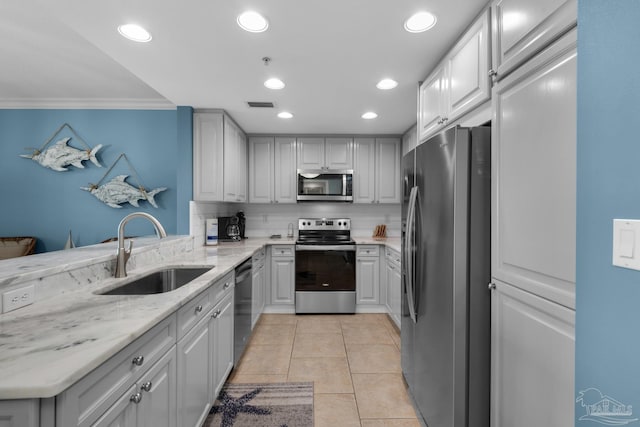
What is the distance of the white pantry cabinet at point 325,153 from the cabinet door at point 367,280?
4.47ft

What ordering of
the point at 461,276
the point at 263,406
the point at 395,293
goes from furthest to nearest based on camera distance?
the point at 395,293
the point at 263,406
the point at 461,276

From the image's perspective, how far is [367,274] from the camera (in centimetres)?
381

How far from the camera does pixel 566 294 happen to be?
38.0 inches

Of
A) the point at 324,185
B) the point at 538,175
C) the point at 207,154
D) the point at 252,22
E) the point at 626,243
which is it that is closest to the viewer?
the point at 626,243

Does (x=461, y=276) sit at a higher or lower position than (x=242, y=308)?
higher

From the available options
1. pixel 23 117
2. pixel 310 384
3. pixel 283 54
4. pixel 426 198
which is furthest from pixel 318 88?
pixel 23 117

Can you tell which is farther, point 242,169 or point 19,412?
point 242,169

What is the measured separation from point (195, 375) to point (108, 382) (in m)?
0.76

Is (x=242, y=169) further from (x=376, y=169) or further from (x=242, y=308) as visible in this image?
(x=242, y=308)

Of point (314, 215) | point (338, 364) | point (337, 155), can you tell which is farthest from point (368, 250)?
point (338, 364)

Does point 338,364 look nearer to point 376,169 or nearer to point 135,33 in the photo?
point 376,169

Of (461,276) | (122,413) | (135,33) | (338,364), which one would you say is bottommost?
(338,364)

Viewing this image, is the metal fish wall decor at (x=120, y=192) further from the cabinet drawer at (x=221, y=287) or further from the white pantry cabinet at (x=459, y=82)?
the white pantry cabinet at (x=459, y=82)

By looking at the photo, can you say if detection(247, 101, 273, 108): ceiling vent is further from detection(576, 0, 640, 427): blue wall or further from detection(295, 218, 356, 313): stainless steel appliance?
detection(576, 0, 640, 427): blue wall
